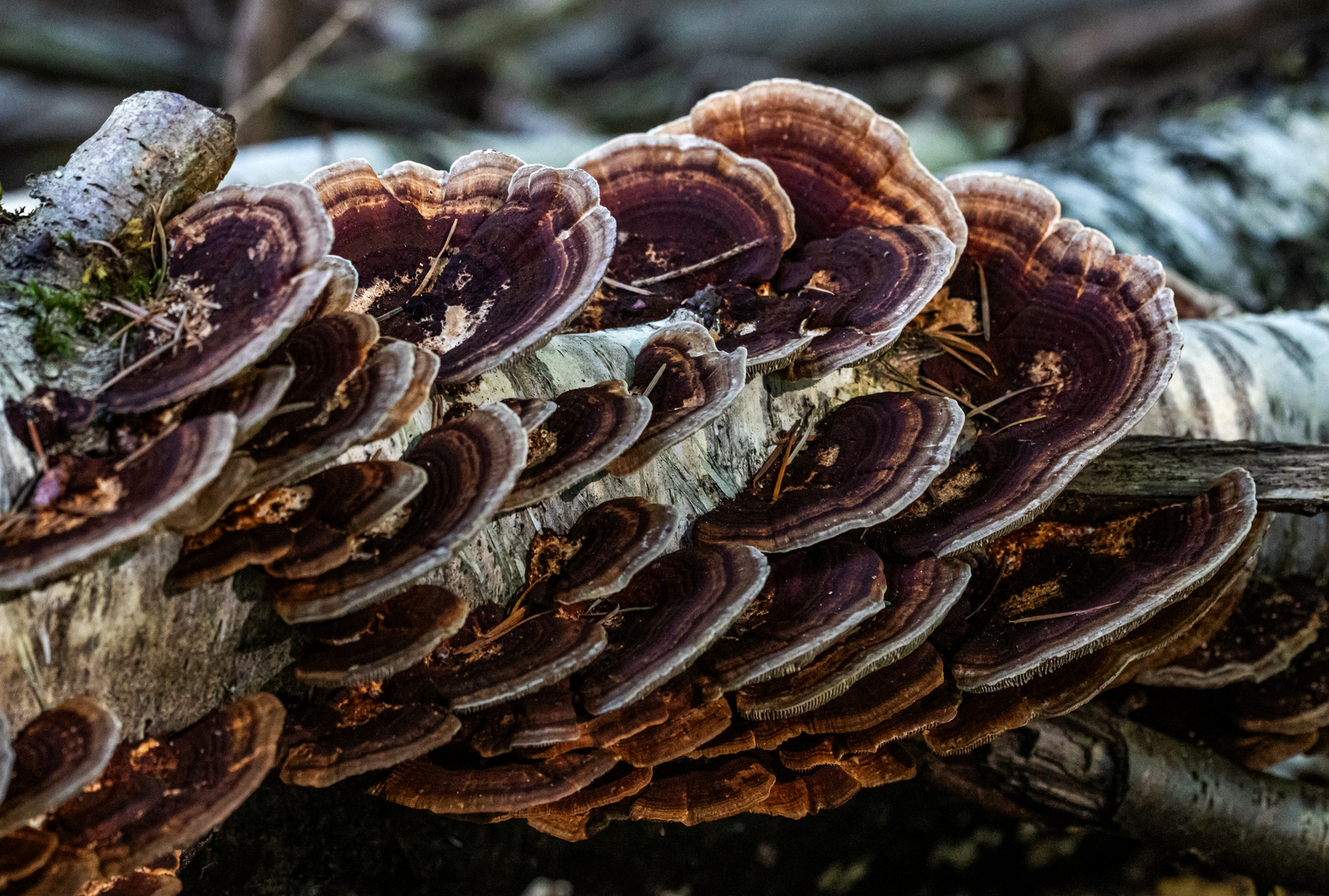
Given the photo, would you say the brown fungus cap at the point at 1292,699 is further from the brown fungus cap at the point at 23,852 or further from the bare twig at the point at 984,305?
the brown fungus cap at the point at 23,852

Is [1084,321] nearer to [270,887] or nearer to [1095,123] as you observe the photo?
[270,887]

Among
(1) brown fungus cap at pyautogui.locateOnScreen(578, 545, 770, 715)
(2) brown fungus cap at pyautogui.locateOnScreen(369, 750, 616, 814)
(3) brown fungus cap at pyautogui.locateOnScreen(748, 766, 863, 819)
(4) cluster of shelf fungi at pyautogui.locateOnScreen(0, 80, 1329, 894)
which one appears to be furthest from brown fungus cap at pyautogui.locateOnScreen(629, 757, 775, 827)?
(1) brown fungus cap at pyautogui.locateOnScreen(578, 545, 770, 715)

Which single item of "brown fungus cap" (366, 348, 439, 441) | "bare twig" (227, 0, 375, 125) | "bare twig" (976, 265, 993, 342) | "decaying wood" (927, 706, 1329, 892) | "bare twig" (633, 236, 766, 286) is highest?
"bare twig" (227, 0, 375, 125)

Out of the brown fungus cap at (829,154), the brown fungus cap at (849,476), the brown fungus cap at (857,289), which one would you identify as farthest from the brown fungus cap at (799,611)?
the brown fungus cap at (829,154)

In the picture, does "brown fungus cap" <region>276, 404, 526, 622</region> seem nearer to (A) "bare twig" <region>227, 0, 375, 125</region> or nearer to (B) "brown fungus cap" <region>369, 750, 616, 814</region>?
(B) "brown fungus cap" <region>369, 750, 616, 814</region>

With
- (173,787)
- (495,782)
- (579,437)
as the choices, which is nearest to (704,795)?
(495,782)

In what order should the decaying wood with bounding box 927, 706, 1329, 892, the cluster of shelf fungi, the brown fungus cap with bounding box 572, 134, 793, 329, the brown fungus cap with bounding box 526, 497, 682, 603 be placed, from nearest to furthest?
the cluster of shelf fungi, the brown fungus cap with bounding box 526, 497, 682, 603, the brown fungus cap with bounding box 572, 134, 793, 329, the decaying wood with bounding box 927, 706, 1329, 892

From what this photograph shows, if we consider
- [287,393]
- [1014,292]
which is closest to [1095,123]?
[1014,292]
